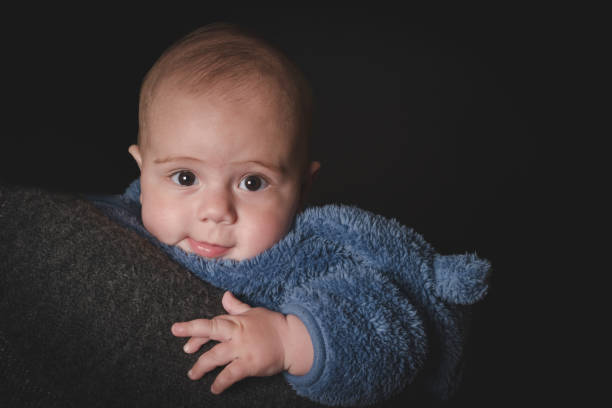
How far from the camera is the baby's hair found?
1.01m

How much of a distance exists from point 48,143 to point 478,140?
171 cm

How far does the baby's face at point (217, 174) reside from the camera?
0.98 metres

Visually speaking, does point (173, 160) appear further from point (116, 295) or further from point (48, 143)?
point (48, 143)

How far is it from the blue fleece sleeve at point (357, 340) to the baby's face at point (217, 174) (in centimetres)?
21

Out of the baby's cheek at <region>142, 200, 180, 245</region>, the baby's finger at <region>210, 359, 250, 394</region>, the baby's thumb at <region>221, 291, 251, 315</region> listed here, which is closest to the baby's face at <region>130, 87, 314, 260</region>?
the baby's cheek at <region>142, 200, 180, 245</region>

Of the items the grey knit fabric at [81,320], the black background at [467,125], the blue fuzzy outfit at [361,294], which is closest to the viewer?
the grey knit fabric at [81,320]

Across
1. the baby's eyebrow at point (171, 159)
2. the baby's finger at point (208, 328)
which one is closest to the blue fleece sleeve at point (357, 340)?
the baby's finger at point (208, 328)

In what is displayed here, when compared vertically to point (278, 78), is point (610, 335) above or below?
below

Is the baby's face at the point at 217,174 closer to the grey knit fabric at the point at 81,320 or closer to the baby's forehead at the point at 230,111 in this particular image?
the baby's forehead at the point at 230,111

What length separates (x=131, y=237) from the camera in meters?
0.78

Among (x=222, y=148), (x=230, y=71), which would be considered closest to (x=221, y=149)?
(x=222, y=148)

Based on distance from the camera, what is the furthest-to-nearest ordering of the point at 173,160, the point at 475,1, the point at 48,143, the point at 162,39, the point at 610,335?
1. the point at 475,1
2. the point at 610,335
3. the point at 162,39
4. the point at 48,143
5. the point at 173,160

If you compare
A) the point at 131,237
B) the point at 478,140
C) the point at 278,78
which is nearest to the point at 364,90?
the point at 478,140

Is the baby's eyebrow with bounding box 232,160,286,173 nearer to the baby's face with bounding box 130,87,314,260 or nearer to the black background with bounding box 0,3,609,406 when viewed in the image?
the baby's face with bounding box 130,87,314,260
